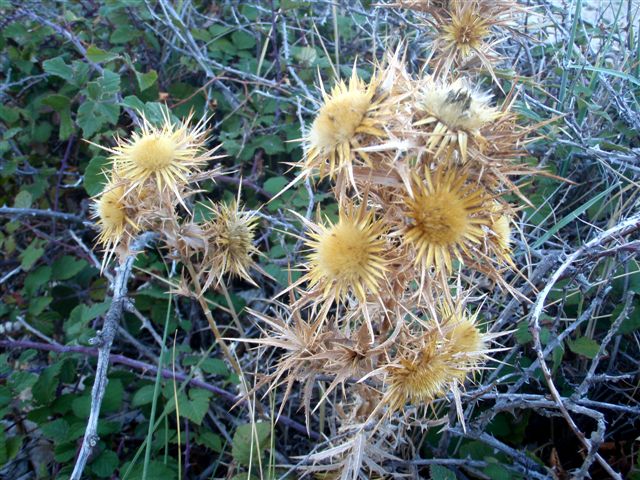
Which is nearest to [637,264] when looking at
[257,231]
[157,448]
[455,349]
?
[455,349]

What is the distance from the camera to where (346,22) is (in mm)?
2721

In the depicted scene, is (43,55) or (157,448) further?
(43,55)

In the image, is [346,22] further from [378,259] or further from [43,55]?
[378,259]

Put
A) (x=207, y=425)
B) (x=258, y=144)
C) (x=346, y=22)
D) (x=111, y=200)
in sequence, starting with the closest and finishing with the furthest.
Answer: (x=111, y=200) → (x=207, y=425) → (x=258, y=144) → (x=346, y=22)

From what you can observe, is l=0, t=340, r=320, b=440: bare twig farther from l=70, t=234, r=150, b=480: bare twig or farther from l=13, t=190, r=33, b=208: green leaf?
l=13, t=190, r=33, b=208: green leaf

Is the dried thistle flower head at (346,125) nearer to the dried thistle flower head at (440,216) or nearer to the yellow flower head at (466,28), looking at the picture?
the dried thistle flower head at (440,216)

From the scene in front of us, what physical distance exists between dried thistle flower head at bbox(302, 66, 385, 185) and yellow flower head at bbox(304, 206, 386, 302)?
→ 12 cm

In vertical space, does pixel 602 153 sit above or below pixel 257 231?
above

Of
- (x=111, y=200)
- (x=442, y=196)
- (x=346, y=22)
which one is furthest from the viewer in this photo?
(x=346, y=22)

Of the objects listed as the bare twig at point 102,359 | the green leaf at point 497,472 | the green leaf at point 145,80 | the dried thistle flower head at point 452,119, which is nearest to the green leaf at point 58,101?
the green leaf at point 145,80

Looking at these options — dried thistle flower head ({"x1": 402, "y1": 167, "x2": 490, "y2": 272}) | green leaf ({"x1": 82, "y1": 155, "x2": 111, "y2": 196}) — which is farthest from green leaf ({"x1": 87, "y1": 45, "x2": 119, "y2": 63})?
dried thistle flower head ({"x1": 402, "y1": 167, "x2": 490, "y2": 272})

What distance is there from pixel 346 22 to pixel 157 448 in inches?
86.0

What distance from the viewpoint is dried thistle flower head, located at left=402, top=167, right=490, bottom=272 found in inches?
41.1

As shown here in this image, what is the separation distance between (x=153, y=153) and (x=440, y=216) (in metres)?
0.81
